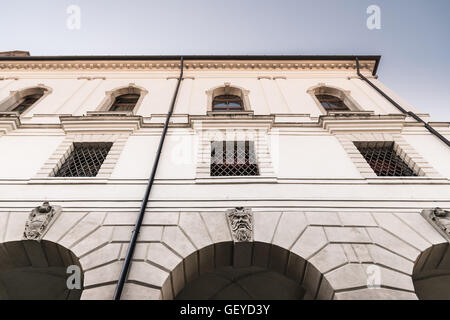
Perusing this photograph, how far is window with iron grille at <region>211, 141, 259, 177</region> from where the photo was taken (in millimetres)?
8250

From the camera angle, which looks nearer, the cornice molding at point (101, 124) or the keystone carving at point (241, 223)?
the keystone carving at point (241, 223)

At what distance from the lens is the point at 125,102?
13.1 meters

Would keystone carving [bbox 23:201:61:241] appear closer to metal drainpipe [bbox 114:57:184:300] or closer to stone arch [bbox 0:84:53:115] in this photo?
metal drainpipe [bbox 114:57:184:300]

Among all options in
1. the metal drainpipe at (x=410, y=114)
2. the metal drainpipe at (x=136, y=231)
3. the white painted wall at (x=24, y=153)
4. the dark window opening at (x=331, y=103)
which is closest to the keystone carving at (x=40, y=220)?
the white painted wall at (x=24, y=153)

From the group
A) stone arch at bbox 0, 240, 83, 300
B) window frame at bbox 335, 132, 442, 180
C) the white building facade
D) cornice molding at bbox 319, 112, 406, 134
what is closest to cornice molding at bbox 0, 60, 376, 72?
the white building facade

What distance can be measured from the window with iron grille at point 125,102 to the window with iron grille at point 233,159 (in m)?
5.63

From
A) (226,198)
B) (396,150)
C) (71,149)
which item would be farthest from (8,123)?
(396,150)

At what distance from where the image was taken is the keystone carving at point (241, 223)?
592 cm

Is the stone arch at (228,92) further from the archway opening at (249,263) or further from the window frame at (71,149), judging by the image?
the archway opening at (249,263)

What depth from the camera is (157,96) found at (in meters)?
12.4

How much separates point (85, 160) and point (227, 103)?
271 inches

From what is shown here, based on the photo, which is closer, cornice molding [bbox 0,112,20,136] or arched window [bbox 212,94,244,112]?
cornice molding [bbox 0,112,20,136]

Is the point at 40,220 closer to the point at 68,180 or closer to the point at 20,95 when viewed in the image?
the point at 68,180

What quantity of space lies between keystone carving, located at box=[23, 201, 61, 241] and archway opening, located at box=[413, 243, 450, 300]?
8337 millimetres
